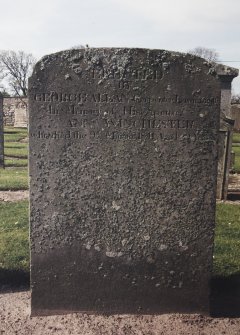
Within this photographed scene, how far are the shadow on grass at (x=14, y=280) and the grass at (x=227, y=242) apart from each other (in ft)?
7.15

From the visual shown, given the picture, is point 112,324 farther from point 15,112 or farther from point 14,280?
point 15,112

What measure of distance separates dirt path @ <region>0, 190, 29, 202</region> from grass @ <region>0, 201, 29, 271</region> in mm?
478

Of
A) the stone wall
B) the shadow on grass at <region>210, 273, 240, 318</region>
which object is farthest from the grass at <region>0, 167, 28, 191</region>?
the stone wall

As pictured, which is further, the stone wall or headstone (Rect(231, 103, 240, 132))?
the stone wall

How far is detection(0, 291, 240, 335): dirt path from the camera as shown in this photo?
3.54 m

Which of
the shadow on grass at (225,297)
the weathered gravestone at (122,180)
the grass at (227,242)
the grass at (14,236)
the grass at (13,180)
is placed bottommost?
the shadow on grass at (225,297)

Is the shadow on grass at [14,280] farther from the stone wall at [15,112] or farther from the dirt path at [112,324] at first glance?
the stone wall at [15,112]

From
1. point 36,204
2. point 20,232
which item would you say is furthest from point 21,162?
point 36,204

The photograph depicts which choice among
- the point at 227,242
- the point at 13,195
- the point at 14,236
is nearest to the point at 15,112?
the point at 13,195

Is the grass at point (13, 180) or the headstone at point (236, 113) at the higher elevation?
the headstone at point (236, 113)

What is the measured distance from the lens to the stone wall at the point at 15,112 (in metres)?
37.6

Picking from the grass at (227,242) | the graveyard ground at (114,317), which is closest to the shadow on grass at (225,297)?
the graveyard ground at (114,317)

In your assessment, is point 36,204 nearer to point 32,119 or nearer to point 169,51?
point 32,119

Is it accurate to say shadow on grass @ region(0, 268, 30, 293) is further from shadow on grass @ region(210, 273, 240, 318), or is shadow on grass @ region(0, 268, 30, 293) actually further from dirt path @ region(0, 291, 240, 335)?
shadow on grass @ region(210, 273, 240, 318)
